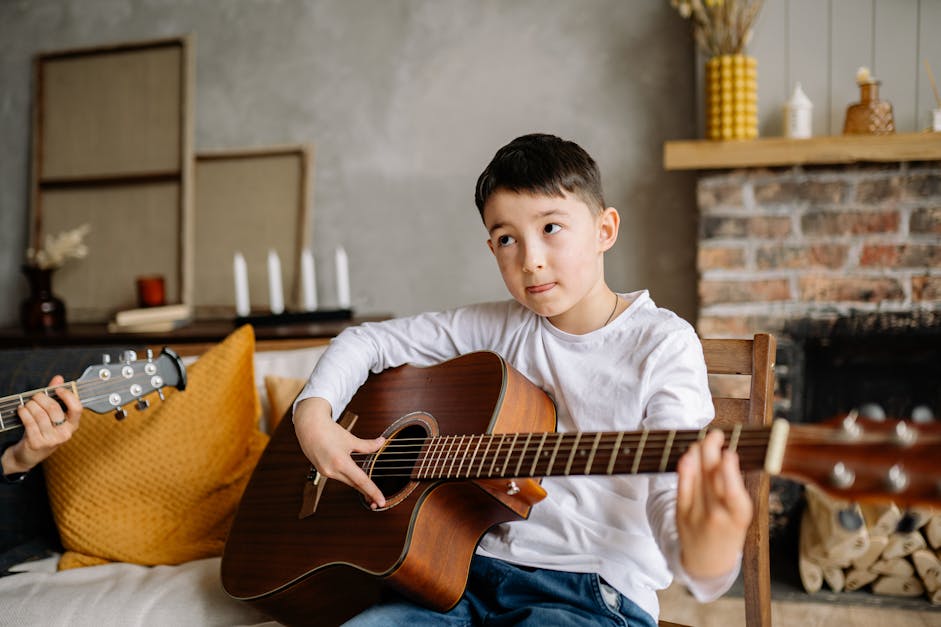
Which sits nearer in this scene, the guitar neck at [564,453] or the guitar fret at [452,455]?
the guitar neck at [564,453]

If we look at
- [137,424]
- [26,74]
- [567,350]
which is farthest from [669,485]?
[26,74]

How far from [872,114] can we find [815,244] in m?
0.39

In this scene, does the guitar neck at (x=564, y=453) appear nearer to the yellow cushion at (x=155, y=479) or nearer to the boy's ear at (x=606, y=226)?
the boy's ear at (x=606, y=226)

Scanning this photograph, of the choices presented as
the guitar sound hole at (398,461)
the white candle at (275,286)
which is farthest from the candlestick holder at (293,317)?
the guitar sound hole at (398,461)

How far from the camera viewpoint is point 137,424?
170cm

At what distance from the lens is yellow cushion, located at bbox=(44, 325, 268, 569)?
165 cm

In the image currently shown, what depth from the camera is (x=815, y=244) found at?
7.65 feet

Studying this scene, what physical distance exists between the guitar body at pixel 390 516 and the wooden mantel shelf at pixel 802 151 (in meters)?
1.31

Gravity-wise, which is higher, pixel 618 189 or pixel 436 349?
pixel 618 189

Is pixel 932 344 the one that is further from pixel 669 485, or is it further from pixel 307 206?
pixel 307 206

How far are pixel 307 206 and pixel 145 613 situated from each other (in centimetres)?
176

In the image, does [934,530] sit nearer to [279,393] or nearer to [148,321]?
[279,393]

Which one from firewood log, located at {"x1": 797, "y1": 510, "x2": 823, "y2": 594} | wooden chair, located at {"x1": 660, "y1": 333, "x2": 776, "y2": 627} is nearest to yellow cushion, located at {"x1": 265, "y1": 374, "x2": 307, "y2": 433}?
wooden chair, located at {"x1": 660, "y1": 333, "x2": 776, "y2": 627}

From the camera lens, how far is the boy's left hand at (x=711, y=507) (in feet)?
2.75
